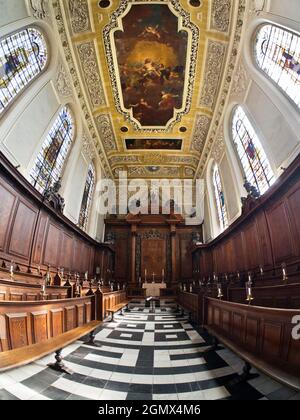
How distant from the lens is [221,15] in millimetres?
9023

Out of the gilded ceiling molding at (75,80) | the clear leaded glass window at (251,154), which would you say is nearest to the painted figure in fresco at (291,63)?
the clear leaded glass window at (251,154)

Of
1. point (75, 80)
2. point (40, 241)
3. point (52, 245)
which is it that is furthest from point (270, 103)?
point (52, 245)

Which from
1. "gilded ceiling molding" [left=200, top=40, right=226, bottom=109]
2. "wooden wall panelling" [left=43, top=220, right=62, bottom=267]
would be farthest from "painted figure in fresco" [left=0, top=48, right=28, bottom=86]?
"gilded ceiling molding" [left=200, top=40, right=226, bottom=109]

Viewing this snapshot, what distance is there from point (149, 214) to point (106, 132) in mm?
7365

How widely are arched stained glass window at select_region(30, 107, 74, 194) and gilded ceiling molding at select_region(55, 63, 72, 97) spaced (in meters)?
0.90

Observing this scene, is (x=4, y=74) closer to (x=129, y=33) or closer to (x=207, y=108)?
(x=129, y=33)

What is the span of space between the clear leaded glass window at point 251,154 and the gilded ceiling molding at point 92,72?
7557mm

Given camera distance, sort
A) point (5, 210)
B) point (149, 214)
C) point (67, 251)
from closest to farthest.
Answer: point (5, 210), point (67, 251), point (149, 214)

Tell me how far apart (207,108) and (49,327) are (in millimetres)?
13403

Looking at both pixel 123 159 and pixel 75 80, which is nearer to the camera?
pixel 75 80

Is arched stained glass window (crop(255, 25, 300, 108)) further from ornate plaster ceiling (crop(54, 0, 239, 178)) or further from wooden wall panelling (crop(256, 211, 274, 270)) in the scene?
wooden wall panelling (crop(256, 211, 274, 270))

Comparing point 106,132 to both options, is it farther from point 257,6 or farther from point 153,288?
point 153,288

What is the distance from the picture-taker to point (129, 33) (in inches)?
389
